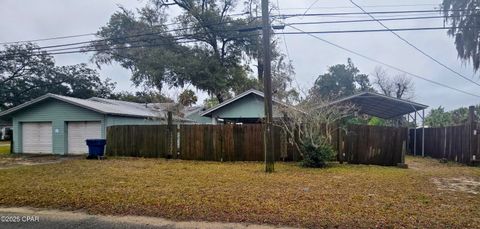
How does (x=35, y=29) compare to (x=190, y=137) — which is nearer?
(x=190, y=137)

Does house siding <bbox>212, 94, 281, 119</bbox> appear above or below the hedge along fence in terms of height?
above

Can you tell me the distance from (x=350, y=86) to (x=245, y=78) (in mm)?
18455

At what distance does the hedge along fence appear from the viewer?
45.8 ft

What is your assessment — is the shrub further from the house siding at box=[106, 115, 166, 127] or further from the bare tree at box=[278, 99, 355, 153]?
the house siding at box=[106, 115, 166, 127]

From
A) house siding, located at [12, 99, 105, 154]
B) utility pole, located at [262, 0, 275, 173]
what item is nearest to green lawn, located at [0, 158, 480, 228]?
utility pole, located at [262, 0, 275, 173]

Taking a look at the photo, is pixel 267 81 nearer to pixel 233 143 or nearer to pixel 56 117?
pixel 233 143

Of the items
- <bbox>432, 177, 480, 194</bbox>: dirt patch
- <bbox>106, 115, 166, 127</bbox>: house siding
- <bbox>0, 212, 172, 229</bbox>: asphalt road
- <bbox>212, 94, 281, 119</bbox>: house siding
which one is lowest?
<bbox>432, 177, 480, 194</bbox>: dirt patch

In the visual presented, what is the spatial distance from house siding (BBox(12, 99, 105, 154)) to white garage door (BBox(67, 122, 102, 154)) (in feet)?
0.83

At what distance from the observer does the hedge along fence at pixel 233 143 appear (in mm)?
13953

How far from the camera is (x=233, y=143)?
15.1 metres

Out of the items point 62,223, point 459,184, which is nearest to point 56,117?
point 62,223

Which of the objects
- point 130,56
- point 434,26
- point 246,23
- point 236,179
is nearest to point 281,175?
point 236,179

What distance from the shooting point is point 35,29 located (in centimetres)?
2077

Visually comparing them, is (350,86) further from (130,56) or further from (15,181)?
(15,181)
